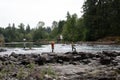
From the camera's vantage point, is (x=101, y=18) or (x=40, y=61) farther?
(x=101, y=18)

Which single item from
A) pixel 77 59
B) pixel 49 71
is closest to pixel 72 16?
pixel 77 59

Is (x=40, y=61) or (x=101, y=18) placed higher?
(x=101, y=18)

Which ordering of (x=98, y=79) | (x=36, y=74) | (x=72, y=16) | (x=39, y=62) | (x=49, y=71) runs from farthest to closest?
1. (x=72, y=16)
2. (x=39, y=62)
3. (x=49, y=71)
4. (x=36, y=74)
5. (x=98, y=79)

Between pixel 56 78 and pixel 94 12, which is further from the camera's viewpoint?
pixel 94 12

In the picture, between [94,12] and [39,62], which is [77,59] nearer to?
[39,62]

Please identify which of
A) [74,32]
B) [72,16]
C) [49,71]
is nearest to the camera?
[49,71]

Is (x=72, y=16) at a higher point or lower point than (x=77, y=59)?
higher

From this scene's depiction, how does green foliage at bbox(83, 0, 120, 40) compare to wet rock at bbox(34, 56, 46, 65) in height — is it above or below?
above

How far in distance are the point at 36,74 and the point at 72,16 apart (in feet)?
408

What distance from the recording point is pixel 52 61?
25.7 meters

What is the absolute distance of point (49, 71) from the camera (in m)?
16.9

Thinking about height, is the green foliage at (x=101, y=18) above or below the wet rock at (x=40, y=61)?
above

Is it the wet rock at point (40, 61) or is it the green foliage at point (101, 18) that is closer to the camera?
the wet rock at point (40, 61)

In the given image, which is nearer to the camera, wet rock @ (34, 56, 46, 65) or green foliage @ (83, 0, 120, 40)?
wet rock @ (34, 56, 46, 65)
